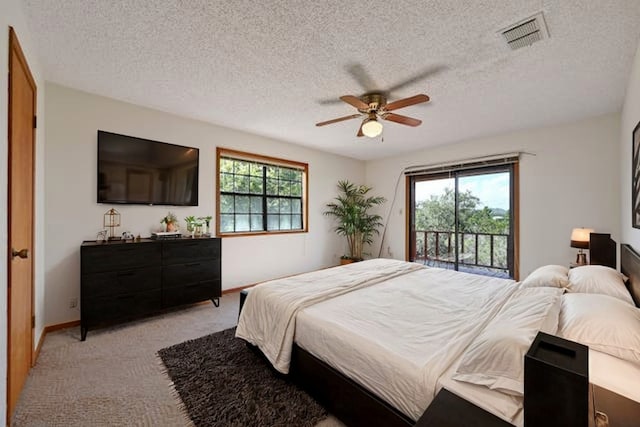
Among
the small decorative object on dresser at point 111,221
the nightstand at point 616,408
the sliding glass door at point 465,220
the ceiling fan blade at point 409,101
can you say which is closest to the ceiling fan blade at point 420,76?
the ceiling fan blade at point 409,101

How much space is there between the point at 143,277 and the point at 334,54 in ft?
9.77

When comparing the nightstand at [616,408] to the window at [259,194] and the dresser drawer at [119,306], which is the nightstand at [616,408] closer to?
the dresser drawer at [119,306]

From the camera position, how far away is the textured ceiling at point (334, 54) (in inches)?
66.8

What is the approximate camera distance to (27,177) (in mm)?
1965

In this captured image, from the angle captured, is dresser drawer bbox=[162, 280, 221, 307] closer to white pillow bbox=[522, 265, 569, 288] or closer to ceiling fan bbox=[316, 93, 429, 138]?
ceiling fan bbox=[316, 93, 429, 138]

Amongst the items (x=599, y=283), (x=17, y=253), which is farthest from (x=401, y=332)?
(x=17, y=253)

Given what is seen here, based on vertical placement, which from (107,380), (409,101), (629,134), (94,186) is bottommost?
(107,380)

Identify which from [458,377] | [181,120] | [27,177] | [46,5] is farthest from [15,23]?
[458,377]

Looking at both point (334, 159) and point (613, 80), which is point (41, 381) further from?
point (613, 80)

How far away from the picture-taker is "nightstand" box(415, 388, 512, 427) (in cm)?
92

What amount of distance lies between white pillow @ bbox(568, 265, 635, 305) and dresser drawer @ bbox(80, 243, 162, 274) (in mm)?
3920

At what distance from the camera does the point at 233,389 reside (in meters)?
1.85

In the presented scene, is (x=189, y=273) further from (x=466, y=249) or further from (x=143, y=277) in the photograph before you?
(x=466, y=249)

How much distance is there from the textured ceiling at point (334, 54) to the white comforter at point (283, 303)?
76.6 inches
